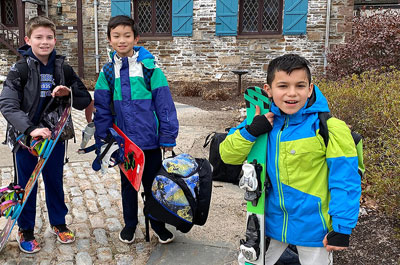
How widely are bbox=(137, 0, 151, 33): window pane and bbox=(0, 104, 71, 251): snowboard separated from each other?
11305 mm

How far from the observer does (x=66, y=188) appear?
13.9 ft

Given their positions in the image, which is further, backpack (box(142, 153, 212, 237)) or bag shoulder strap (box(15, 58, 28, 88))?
bag shoulder strap (box(15, 58, 28, 88))

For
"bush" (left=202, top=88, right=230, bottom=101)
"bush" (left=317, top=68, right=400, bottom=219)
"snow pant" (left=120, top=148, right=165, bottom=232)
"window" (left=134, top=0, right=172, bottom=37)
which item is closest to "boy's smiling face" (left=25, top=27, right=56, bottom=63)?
"snow pant" (left=120, top=148, right=165, bottom=232)

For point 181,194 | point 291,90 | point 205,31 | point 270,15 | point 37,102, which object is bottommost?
point 181,194

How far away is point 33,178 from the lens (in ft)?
8.92

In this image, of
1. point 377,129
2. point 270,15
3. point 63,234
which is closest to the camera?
point 63,234

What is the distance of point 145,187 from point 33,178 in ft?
2.63

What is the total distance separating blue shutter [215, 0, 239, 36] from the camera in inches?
496

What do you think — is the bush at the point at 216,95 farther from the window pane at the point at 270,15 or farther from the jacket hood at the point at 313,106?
the jacket hood at the point at 313,106

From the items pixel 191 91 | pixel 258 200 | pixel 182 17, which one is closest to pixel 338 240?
pixel 258 200

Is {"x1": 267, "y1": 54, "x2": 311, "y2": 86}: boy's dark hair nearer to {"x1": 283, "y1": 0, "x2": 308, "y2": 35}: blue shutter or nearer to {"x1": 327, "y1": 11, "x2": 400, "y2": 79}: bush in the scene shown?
{"x1": 327, "y1": 11, "x2": 400, "y2": 79}: bush

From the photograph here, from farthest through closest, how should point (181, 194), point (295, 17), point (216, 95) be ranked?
point (295, 17), point (216, 95), point (181, 194)

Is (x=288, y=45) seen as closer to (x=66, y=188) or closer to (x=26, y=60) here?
(x=66, y=188)

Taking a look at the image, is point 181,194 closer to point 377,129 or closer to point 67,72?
point 67,72
